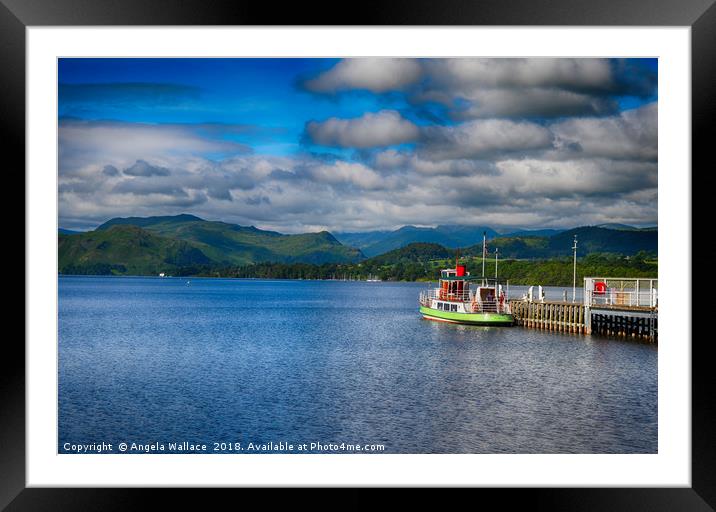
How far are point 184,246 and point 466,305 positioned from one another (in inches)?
3596

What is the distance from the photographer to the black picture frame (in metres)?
4.36

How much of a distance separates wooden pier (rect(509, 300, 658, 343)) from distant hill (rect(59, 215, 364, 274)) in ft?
268

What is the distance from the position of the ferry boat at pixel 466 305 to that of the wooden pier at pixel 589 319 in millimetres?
806

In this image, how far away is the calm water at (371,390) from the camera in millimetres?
9086

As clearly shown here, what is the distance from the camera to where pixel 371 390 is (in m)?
12.6

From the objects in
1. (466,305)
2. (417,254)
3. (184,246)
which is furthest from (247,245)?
(466,305)

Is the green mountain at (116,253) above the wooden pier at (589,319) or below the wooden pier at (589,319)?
above

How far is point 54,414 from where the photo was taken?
4.84 m

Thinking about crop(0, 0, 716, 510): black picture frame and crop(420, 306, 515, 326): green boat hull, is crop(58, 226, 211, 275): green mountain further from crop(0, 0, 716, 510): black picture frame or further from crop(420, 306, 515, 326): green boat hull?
crop(0, 0, 716, 510): black picture frame

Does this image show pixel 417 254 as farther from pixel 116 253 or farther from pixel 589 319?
pixel 589 319

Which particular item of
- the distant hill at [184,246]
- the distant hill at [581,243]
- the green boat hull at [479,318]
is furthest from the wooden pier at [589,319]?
the distant hill at [184,246]

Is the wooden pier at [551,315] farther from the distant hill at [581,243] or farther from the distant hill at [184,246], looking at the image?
the distant hill at [184,246]

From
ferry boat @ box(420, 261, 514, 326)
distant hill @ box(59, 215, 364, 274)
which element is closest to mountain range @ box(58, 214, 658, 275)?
distant hill @ box(59, 215, 364, 274)

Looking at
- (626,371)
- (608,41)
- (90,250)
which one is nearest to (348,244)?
(90,250)
